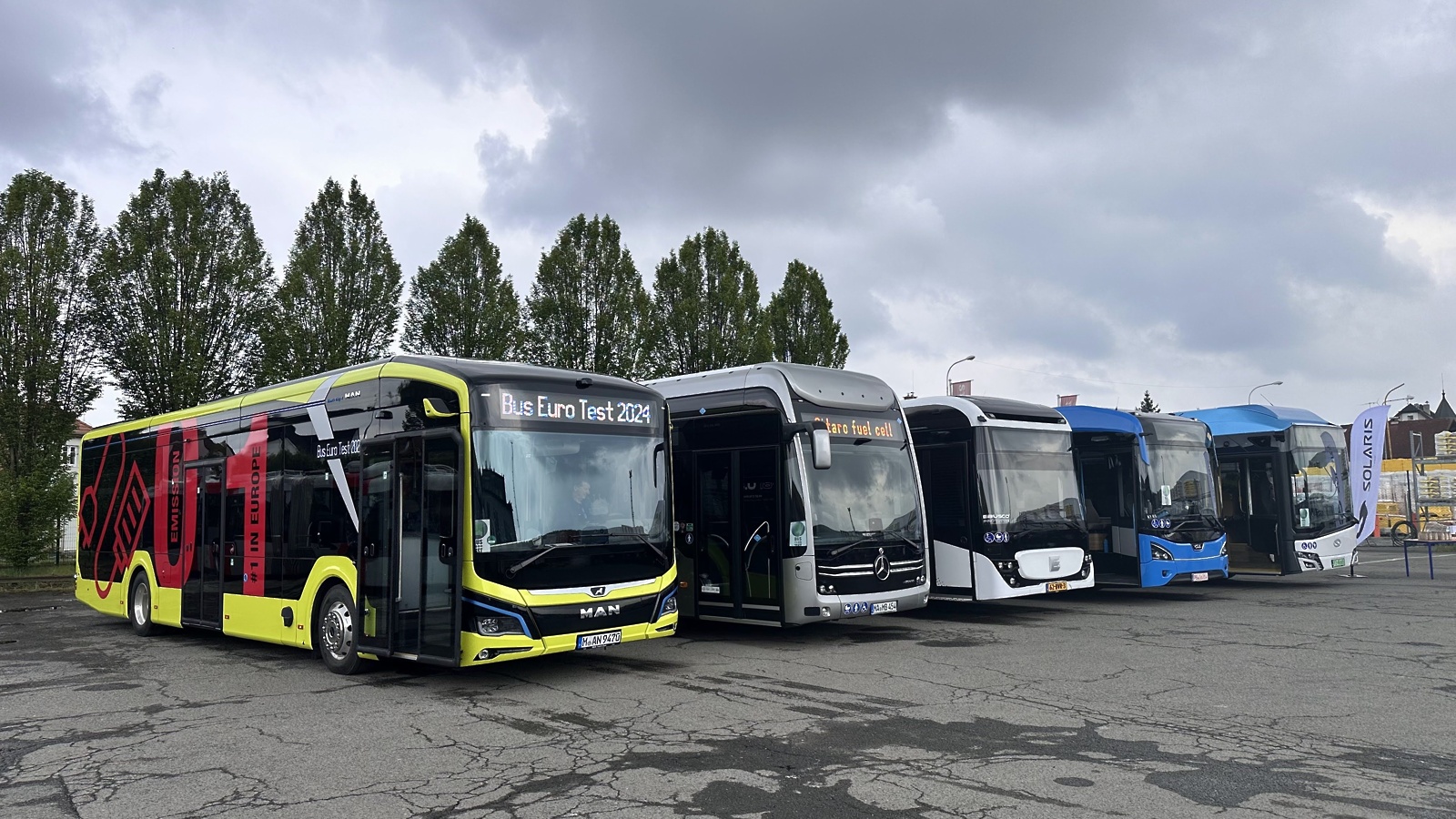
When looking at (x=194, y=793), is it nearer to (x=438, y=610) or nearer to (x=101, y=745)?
(x=101, y=745)

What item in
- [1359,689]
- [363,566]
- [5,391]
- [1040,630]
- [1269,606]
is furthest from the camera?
[5,391]

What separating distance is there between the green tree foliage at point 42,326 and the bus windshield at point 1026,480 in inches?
925

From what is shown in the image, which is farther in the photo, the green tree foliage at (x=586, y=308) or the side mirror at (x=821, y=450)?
the green tree foliage at (x=586, y=308)

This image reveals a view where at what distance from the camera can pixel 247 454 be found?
12430mm

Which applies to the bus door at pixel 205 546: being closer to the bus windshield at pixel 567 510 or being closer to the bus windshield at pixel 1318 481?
the bus windshield at pixel 567 510

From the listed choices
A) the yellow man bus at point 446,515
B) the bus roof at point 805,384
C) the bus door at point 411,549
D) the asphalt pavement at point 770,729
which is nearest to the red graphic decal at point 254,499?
the yellow man bus at point 446,515

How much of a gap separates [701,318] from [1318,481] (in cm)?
2288

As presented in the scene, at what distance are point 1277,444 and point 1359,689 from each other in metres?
11.9

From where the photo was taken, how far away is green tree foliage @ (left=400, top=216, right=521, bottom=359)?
1256 inches

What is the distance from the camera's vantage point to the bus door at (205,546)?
12.7 metres

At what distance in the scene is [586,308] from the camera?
34562 mm

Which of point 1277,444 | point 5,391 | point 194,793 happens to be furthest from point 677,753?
point 5,391

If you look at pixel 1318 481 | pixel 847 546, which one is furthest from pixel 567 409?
pixel 1318 481

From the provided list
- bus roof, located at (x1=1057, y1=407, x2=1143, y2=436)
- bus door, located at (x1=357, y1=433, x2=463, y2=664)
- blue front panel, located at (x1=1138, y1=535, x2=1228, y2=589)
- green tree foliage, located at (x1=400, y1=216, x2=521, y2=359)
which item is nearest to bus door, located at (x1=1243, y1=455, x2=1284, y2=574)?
blue front panel, located at (x1=1138, y1=535, x2=1228, y2=589)
